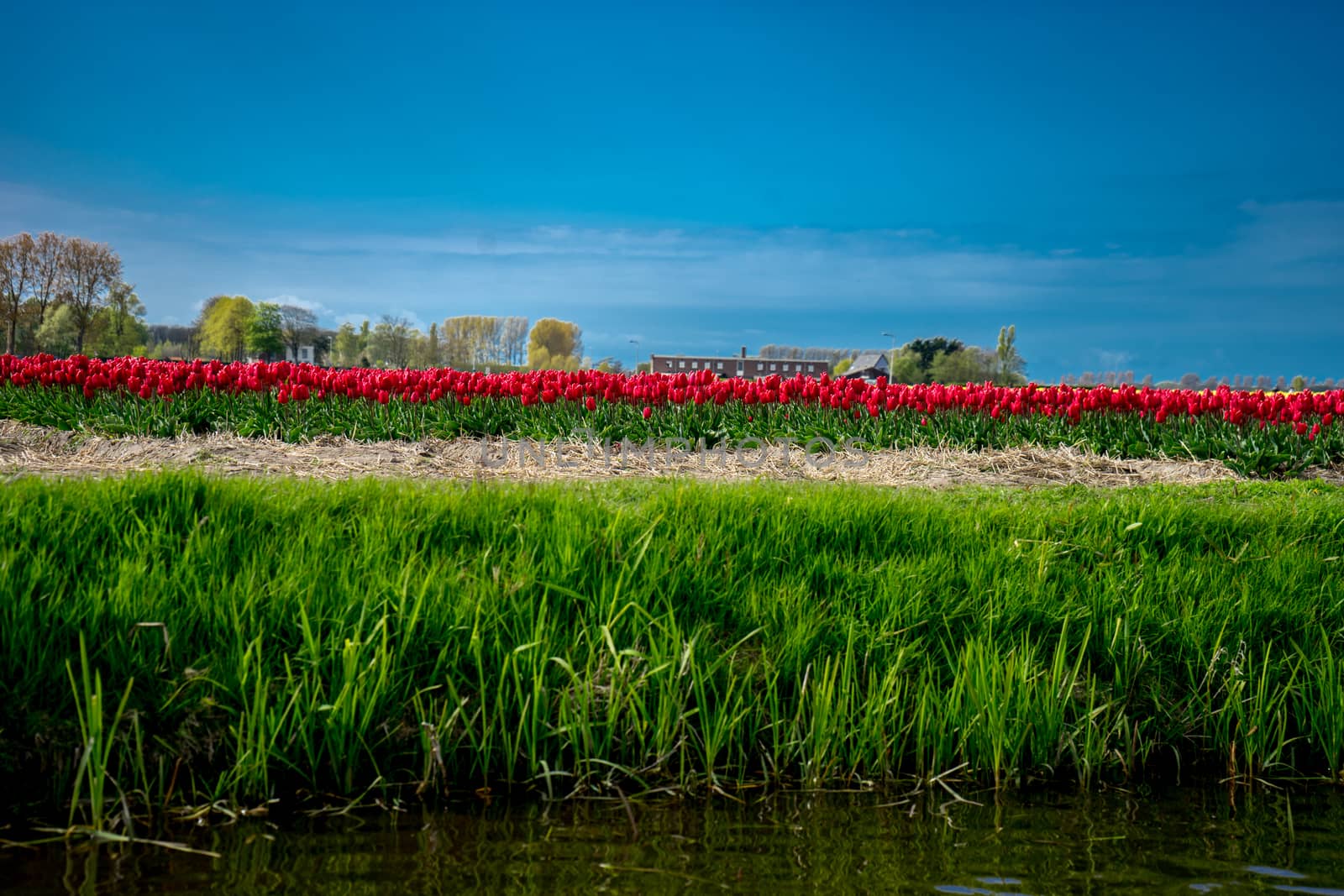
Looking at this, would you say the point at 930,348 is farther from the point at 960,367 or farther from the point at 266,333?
the point at 266,333

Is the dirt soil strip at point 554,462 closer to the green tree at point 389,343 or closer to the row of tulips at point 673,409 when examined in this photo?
the row of tulips at point 673,409

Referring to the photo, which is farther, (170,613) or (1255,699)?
(1255,699)

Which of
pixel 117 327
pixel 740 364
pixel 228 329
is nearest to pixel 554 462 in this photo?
pixel 740 364

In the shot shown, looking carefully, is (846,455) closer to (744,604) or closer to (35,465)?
(744,604)

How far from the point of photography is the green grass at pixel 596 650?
296 cm

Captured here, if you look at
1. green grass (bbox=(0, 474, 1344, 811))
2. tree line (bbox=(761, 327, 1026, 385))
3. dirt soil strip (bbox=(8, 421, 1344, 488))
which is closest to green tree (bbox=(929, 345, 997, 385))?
tree line (bbox=(761, 327, 1026, 385))

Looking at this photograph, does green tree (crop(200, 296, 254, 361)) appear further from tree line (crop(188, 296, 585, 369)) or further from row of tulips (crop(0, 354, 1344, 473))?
row of tulips (crop(0, 354, 1344, 473))

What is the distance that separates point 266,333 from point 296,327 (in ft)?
→ 38.1

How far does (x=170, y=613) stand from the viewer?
3.25 meters

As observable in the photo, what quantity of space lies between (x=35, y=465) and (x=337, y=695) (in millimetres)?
6846

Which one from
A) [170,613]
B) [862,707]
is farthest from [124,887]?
[862,707]

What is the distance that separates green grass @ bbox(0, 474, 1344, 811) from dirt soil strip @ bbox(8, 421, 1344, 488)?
3.13 meters

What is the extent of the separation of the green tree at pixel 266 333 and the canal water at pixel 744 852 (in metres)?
81.6

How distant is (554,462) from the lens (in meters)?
8.79
